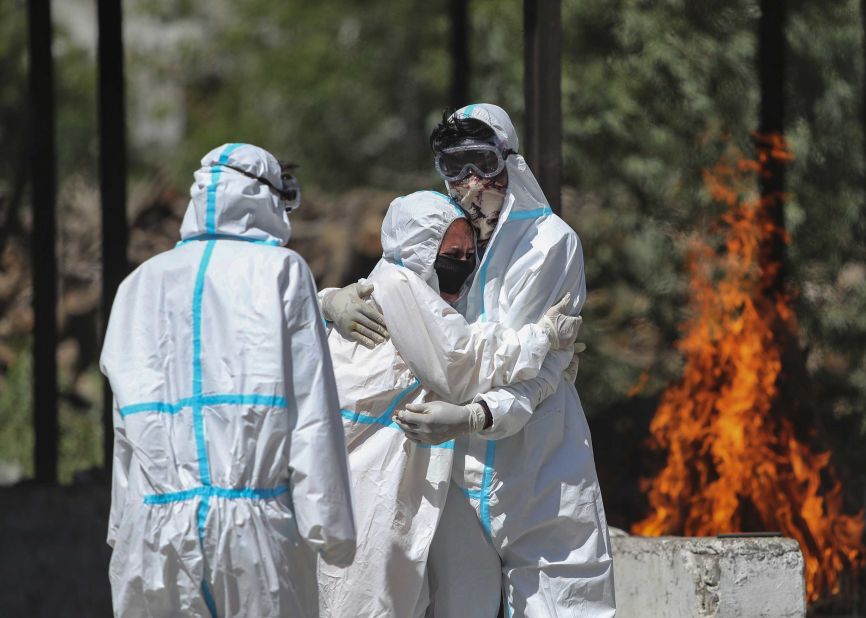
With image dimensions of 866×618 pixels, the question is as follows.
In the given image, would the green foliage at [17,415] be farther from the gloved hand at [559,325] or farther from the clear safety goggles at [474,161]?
the gloved hand at [559,325]

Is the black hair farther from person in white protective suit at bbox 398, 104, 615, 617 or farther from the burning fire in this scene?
the burning fire

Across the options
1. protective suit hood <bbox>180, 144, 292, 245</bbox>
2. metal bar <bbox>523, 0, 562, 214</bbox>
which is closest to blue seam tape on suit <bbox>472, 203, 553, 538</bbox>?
protective suit hood <bbox>180, 144, 292, 245</bbox>

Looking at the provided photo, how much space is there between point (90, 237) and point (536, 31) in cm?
960

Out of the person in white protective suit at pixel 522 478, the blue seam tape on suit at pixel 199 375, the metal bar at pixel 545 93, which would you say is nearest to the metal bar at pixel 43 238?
the metal bar at pixel 545 93

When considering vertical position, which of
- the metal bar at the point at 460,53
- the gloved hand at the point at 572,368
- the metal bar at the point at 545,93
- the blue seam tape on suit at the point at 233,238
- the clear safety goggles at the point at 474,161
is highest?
the metal bar at the point at 460,53

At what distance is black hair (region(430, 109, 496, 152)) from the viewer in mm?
4660

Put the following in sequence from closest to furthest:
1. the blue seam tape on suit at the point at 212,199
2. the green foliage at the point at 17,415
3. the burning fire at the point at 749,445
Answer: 1. the blue seam tape on suit at the point at 212,199
2. the burning fire at the point at 749,445
3. the green foliage at the point at 17,415

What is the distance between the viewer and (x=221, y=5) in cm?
2369

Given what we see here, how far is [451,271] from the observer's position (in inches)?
180

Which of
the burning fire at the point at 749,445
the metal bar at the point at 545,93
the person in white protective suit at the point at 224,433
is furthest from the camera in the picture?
the burning fire at the point at 749,445

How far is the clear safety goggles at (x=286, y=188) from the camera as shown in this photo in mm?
3826

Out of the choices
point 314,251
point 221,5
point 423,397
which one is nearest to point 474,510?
point 423,397

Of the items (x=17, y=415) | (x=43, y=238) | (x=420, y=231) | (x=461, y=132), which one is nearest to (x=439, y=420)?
(x=420, y=231)

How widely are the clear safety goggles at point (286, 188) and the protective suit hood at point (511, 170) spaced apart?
80 cm
